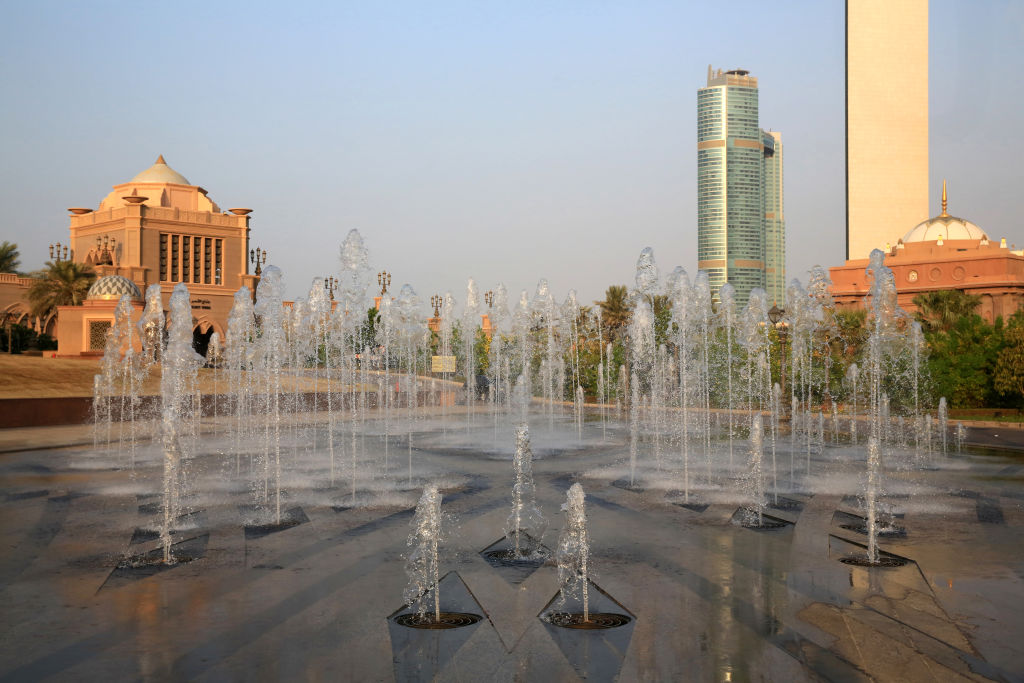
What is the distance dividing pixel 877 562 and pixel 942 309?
35483 mm

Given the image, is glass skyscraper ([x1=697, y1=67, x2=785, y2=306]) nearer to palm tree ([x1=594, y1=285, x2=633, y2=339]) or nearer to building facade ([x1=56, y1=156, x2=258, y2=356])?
building facade ([x1=56, y1=156, x2=258, y2=356])

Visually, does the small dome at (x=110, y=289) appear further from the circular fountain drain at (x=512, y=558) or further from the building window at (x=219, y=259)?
the circular fountain drain at (x=512, y=558)

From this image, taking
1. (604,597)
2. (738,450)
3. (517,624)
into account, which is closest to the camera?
(517,624)

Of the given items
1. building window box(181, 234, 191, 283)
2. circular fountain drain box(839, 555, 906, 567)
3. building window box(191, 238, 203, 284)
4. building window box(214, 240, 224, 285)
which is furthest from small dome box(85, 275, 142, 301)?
circular fountain drain box(839, 555, 906, 567)

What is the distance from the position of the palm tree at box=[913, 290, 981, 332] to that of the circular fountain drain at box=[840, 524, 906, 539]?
1273 inches

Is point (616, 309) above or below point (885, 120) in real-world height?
below

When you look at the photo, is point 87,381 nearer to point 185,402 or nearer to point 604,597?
point 185,402

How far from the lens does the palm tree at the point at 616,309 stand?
46.7 meters

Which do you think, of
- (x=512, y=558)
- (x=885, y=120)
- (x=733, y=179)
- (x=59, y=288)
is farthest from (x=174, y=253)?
(x=733, y=179)

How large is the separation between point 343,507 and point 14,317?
60969 millimetres

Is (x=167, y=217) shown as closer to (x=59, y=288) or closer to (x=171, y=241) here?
(x=171, y=241)

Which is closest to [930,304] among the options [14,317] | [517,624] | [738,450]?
[738,450]

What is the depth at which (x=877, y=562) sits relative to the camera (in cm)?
740

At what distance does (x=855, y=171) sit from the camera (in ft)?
347
